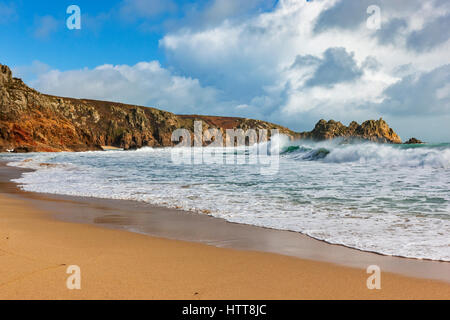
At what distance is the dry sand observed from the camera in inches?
100

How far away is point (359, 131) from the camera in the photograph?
186ft

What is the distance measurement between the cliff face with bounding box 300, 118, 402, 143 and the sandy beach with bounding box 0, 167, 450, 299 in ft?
153

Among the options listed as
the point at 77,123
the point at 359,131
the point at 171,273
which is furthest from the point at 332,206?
the point at 77,123

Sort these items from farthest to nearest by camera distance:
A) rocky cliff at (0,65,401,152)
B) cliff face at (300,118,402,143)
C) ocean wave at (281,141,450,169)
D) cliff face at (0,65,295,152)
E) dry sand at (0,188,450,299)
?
cliff face at (0,65,295,152)
cliff face at (300,118,402,143)
rocky cliff at (0,65,401,152)
ocean wave at (281,141,450,169)
dry sand at (0,188,450,299)

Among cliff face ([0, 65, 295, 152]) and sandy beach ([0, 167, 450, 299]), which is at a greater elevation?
cliff face ([0, 65, 295, 152])

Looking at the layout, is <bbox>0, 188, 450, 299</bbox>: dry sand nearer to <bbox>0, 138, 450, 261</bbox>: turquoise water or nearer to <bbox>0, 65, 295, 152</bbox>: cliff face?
<bbox>0, 138, 450, 261</bbox>: turquoise water

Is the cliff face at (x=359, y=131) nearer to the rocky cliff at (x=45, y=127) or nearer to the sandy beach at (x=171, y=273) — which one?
the rocky cliff at (x=45, y=127)

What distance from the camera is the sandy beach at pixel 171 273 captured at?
2.55 m

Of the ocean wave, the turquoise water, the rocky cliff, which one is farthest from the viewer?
the rocky cliff

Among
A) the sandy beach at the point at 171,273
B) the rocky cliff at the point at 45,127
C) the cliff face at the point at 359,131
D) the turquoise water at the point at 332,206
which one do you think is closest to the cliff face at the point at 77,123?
the rocky cliff at the point at 45,127

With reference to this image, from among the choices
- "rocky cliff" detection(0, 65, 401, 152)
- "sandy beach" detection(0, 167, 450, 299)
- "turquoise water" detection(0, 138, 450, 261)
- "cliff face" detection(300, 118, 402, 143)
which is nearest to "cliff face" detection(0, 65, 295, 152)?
"rocky cliff" detection(0, 65, 401, 152)

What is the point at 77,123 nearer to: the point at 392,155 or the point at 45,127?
the point at 45,127
